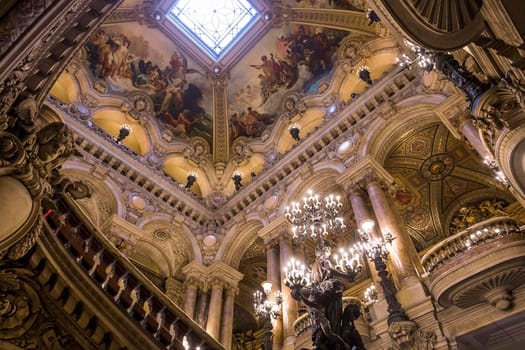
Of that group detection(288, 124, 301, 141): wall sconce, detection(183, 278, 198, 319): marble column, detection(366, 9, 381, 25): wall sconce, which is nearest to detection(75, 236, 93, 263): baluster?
detection(183, 278, 198, 319): marble column

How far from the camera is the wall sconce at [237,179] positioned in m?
15.6

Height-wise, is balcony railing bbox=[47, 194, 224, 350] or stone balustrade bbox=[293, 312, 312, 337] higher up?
stone balustrade bbox=[293, 312, 312, 337]

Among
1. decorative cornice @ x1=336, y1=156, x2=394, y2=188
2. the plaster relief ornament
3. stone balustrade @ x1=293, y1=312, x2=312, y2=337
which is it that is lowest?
the plaster relief ornament

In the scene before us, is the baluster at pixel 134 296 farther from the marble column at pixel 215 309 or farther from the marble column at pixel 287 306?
the marble column at pixel 215 309

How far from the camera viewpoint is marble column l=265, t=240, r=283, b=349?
978 centimetres

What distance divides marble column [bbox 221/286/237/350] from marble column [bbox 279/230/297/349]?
2195mm

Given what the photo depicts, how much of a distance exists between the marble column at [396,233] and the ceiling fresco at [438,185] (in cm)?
240

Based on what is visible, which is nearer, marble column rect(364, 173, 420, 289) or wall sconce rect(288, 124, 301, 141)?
marble column rect(364, 173, 420, 289)

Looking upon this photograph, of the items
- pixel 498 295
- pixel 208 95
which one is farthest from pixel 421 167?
pixel 208 95

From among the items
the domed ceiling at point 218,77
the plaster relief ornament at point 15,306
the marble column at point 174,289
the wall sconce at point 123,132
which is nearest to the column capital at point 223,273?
the marble column at point 174,289

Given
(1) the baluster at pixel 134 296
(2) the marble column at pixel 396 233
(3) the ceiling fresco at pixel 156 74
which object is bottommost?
(1) the baluster at pixel 134 296

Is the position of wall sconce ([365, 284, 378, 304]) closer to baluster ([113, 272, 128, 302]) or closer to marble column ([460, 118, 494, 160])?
marble column ([460, 118, 494, 160])

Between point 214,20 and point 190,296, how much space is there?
37.1ft

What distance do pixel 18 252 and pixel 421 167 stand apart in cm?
1214
